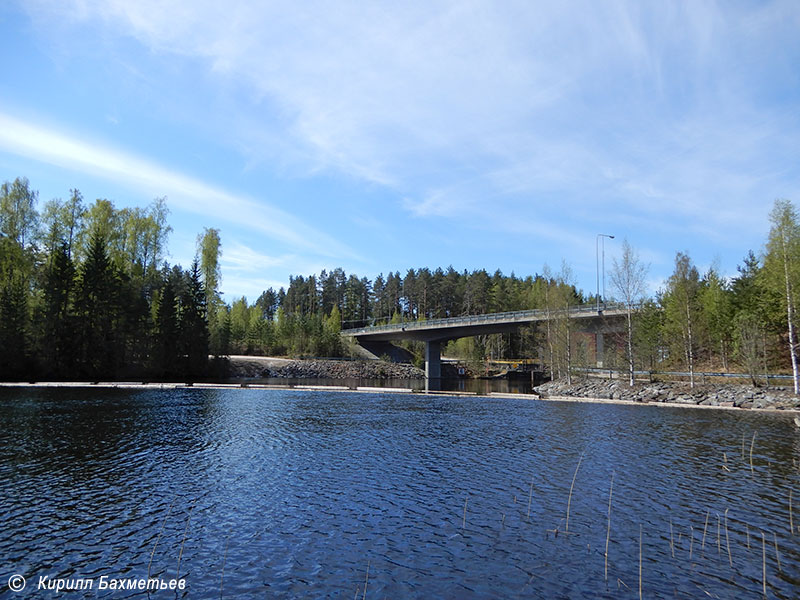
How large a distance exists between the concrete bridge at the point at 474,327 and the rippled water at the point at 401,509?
4203cm

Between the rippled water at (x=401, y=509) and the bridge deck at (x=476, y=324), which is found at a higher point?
the bridge deck at (x=476, y=324)

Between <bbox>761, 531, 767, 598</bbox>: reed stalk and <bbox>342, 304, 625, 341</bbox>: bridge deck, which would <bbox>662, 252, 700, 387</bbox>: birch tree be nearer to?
<bbox>342, 304, 625, 341</bbox>: bridge deck

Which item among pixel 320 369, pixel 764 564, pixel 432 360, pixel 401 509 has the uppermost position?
pixel 432 360

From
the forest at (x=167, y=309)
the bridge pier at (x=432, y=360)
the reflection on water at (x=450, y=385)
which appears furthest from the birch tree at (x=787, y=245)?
the bridge pier at (x=432, y=360)

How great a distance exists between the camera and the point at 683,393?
4462cm

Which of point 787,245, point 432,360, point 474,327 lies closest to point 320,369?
point 432,360

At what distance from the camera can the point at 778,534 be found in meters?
12.6

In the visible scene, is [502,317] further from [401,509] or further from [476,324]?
[401,509]

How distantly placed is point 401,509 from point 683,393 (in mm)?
40510

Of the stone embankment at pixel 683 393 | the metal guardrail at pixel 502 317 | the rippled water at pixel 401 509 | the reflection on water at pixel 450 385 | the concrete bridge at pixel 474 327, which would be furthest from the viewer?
the concrete bridge at pixel 474 327

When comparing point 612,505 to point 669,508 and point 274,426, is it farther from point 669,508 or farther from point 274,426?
point 274,426

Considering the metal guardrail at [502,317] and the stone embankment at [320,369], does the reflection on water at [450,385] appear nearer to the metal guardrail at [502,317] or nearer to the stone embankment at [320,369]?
the stone embankment at [320,369]

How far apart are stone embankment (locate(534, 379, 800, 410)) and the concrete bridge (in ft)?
43.7

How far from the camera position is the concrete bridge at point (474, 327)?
6988 centimetres
